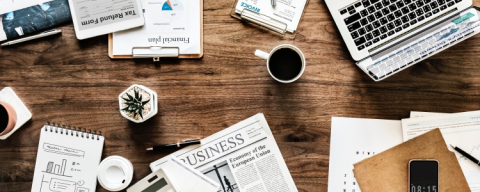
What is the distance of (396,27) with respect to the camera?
109 centimetres

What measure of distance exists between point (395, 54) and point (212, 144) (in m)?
0.50

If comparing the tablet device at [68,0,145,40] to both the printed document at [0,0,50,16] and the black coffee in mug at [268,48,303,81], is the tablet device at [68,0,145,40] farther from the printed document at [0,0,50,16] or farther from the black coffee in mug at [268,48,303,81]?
the black coffee in mug at [268,48,303,81]

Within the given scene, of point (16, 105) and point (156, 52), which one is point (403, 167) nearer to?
point (156, 52)

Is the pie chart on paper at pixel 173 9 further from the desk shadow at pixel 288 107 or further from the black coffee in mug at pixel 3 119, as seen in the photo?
the black coffee in mug at pixel 3 119

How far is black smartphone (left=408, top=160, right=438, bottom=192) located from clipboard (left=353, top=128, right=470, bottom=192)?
1cm

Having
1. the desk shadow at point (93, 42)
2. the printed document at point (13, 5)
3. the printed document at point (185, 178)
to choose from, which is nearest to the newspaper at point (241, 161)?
the printed document at point (185, 178)

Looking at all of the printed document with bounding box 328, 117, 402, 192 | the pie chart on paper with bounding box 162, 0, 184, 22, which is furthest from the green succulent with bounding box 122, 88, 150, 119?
the printed document with bounding box 328, 117, 402, 192

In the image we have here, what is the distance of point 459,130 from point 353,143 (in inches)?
10.6

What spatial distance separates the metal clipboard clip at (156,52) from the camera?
3.71 ft

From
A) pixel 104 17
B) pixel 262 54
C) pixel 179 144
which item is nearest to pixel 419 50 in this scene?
pixel 262 54

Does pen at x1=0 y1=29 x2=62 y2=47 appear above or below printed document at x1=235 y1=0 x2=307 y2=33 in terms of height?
below

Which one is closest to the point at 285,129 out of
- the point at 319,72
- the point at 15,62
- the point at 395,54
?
the point at 319,72

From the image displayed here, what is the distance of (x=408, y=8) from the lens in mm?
1089

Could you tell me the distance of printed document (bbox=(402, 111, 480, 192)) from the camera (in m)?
1.14
